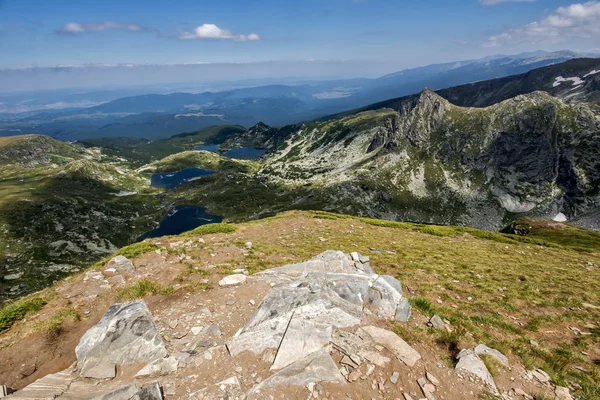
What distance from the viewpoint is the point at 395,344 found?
11.2m

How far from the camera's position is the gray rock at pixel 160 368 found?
32.2ft

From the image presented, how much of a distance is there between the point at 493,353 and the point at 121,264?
2319cm

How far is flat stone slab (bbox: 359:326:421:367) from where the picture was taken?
10492 mm

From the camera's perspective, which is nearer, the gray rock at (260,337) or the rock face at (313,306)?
the gray rock at (260,337)

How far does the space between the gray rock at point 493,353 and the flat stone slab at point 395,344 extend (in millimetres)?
2807

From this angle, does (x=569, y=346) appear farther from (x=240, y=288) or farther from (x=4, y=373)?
(x=4, y=373)

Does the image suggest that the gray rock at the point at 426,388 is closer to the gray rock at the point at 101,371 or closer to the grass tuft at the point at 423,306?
the grass tuft at the point at 423,306

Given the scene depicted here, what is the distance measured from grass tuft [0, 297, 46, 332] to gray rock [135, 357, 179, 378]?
32.4 ft

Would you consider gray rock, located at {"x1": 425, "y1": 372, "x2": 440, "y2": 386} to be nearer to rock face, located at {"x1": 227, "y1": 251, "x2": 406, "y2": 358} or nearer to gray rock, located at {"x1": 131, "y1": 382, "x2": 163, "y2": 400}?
rock face, located at {"x1": 227, "y1": 251, "x2": 406, "y2": 358}

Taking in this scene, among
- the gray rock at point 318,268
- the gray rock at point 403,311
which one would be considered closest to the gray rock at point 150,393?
the gray rock at point 318,268

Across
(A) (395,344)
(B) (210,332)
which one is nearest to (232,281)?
(B) (210,332)

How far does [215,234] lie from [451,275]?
23.7 m

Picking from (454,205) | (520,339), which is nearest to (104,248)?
(520,339)

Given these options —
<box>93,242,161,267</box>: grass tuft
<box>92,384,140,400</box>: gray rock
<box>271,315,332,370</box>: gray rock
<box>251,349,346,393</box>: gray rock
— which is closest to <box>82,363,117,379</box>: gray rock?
<box>92,384,140,400</box>: gray rock
